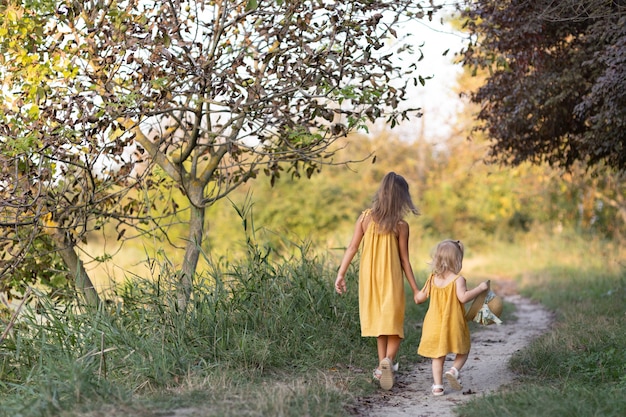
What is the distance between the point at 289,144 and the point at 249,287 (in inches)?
56.2

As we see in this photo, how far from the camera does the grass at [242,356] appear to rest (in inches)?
183

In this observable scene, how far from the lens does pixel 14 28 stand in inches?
261

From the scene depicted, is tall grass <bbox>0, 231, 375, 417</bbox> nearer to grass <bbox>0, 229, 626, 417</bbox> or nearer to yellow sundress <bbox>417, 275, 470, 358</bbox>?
grass <bbox>0, 229, 626, 417</bbox>

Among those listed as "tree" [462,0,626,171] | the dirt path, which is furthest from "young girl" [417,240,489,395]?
"tree" [462,0,626,171]

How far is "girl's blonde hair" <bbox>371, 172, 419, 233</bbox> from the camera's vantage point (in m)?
6.12

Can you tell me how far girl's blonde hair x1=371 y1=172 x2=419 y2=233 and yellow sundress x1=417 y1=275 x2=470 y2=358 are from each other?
0.64 m

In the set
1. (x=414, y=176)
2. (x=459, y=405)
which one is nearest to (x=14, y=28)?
(x=459, y=405)

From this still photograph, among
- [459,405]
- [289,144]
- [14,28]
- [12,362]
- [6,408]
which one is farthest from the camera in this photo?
[289,144]

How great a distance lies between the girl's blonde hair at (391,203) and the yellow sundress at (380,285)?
0.27 ft

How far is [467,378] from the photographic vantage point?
6.47 m

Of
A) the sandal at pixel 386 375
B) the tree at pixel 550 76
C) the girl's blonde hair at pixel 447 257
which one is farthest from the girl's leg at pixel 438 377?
the tree at pixel 550 76

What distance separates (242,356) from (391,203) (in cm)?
167

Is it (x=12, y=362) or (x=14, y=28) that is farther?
(x=14, y=28)

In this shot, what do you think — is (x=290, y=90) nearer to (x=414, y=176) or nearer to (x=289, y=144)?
(x=289, y=144)
